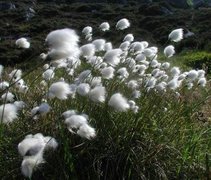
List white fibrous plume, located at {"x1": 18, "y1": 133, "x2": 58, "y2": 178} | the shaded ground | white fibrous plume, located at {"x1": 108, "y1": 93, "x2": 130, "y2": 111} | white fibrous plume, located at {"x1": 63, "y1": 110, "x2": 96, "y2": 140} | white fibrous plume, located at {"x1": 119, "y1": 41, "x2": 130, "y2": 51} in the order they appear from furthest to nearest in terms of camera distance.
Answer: the shaded ground → white fibrous plume, located at {"x1": 119, "y1": 41, "x2": 130, "y2": 51} → white fibrous plume, located at {"x1": 108, "y1": 93, "x2": 130, "y2": 111} → white fibrous plume, located at {"x1": 63, "y1": 110, "x2": 96, "y2": 140} → white fibrous plume, located at {"x1": 18, "y1": 133, "x2": 58, "y2": 178}

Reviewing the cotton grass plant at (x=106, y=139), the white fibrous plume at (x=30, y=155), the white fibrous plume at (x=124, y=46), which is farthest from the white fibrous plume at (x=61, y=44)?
the white fibrous plume at (x=124, y=46)

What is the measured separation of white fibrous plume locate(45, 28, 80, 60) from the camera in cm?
233

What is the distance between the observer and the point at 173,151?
3.95 m

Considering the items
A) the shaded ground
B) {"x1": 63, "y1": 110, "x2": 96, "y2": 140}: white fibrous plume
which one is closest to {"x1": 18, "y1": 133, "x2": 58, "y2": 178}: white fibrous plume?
{"x1": 63, "y1": 110, "x2": 96, "y2": 140}: white fibrous plume

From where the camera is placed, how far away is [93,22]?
38125 mm

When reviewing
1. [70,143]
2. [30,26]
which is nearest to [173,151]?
[70,143]

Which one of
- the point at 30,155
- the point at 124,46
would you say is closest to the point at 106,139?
the point at 30,155

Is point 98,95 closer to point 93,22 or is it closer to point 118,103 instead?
point 118,103

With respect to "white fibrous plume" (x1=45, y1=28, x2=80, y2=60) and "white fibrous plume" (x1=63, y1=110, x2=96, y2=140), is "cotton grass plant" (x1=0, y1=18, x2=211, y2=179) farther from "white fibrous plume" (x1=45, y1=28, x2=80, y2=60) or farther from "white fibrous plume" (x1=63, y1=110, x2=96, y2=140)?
"white fibrous plume" (x1=45, y1=28, x2=80, y2=60)

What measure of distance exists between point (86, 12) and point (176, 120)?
3945 centimetres

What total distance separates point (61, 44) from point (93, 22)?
1421 inches

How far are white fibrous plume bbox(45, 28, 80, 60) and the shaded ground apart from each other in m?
20.3

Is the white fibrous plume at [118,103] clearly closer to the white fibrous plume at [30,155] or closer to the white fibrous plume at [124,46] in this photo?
the white fibrous plume at [30,155]

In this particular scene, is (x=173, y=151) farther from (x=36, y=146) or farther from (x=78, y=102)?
(x=36, y=146)
